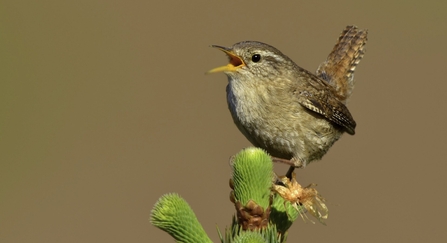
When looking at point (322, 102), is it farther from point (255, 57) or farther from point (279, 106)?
point (255, 57)

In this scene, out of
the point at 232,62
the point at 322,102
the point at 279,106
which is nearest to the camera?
the point at 279,106

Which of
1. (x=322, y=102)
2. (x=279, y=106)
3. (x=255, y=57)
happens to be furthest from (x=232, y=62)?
(x=322, y=102)

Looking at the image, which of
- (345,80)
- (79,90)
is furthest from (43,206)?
(345,80)

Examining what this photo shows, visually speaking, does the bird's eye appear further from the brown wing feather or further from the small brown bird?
the brown wing feather

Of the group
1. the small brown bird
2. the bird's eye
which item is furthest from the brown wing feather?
the bird's eye

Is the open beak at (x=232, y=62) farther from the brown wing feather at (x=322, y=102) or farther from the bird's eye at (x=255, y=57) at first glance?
the brown wing feather at (x=322, y=102)

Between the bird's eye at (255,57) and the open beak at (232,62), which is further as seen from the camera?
the bird's eye at (255,57)

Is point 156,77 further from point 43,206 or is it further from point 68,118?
point 43,206

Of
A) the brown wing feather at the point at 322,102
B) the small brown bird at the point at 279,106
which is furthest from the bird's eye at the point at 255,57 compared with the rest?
the brown wing feather at the point at 322,102
